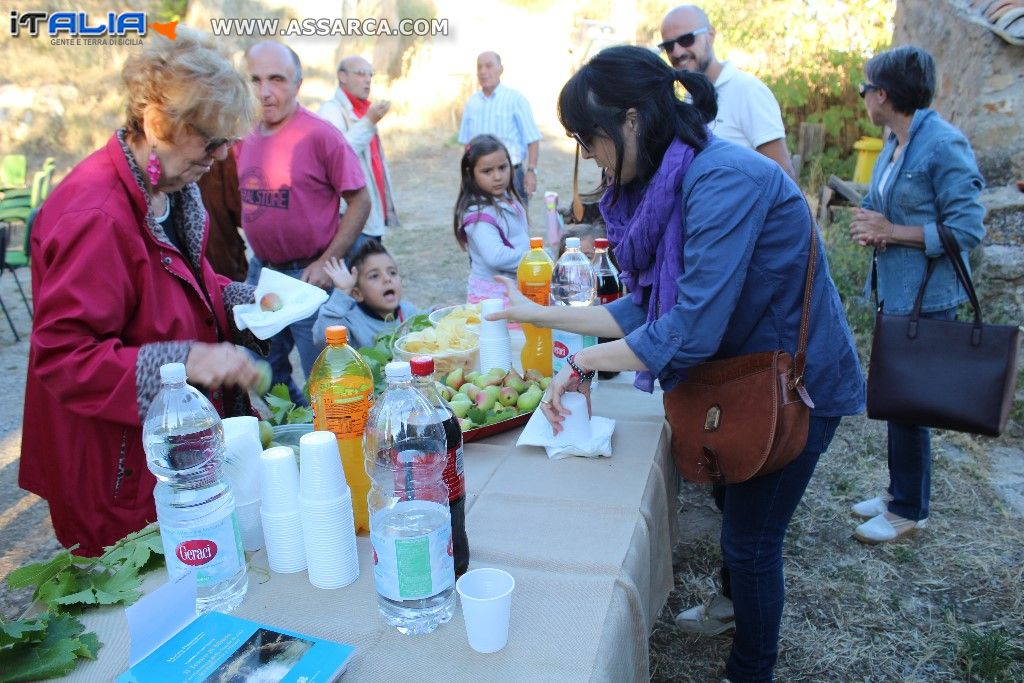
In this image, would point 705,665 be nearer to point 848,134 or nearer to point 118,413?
point 118,413

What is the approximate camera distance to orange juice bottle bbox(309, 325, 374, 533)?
1479mm

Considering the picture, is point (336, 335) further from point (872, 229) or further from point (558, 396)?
point (872, 229)

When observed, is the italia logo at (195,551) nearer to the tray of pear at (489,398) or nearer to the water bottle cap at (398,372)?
the water bottle cap at (398,372)

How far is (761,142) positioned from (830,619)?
2305 millimetres

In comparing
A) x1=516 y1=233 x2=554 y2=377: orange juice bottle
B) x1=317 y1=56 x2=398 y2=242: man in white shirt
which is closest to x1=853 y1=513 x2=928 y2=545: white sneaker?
x1=516 y1=233 x2=554 y2=377: orange juice bottle

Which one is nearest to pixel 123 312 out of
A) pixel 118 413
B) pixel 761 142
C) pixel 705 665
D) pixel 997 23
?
pixel 118 413

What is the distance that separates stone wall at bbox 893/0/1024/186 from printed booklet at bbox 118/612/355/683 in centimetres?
529

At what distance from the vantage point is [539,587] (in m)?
1.35

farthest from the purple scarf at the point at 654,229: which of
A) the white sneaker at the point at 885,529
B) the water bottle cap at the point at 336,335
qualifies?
the white sneaker at the point at 885,529

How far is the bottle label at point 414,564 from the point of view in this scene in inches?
45.4

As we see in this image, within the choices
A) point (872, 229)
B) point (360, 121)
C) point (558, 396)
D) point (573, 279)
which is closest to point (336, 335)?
point (558, 396)

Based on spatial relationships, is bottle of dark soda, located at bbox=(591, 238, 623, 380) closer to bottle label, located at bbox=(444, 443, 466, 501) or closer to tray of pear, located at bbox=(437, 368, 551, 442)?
tray of pear, located at bbox=(437, 368, 551, 442)

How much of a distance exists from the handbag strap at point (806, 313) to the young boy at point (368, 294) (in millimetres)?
1971

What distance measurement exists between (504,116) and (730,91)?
356cm
